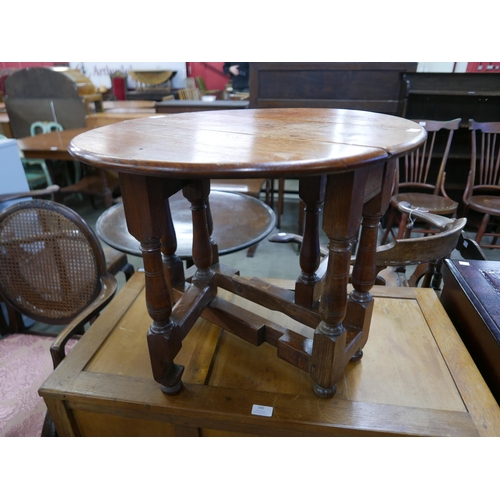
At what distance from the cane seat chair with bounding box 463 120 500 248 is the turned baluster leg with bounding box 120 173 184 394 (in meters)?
2.70

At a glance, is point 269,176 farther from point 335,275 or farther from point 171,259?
point 171,259

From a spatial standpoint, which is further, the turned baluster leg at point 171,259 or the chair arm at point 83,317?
the turned baluster leg at point 171,259

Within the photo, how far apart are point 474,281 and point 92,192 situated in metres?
3.51

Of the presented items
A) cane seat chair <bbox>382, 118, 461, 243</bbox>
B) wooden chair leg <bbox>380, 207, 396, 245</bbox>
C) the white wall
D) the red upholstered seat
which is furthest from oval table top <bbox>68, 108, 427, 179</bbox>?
the white wall

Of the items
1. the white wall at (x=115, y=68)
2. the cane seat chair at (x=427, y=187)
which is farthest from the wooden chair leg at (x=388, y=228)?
the white wall at (x=115, y=68)

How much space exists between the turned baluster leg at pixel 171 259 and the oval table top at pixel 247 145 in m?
0.39

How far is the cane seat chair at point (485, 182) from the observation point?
113 inches

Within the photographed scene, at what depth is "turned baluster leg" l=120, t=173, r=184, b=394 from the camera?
2.58ft

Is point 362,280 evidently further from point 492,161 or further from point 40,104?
point 40,104

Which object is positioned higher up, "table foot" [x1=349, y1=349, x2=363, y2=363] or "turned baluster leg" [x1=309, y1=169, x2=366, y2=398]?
"turned baluster leg" [x1=309, y1=169, x2=366, y2=398]

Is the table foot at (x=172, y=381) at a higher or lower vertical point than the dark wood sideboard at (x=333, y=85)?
lower

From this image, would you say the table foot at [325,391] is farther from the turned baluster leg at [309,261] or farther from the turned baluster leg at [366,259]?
the turned baluster leg at [309,261]

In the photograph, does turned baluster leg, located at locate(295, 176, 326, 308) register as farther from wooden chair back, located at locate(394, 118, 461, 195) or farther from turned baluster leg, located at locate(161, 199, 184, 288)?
wooden chair back, located at locate(394, 118, 461, 195)

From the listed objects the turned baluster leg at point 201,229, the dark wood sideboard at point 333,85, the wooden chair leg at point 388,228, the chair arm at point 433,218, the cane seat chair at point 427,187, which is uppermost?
the dark wood sideboard at point 333,85
